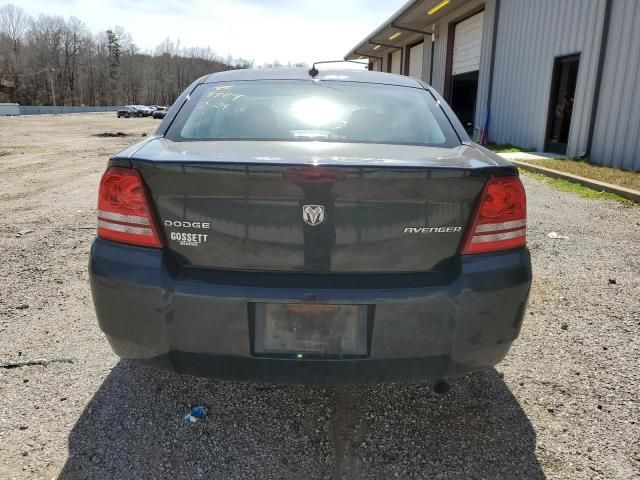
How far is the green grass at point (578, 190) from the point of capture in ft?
23.2

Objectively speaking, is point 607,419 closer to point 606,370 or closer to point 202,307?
point 606,370

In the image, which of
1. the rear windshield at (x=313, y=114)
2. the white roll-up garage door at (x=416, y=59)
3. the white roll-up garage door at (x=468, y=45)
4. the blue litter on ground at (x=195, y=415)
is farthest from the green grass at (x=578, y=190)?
the white roll-up garage door at (x=416, y=59)

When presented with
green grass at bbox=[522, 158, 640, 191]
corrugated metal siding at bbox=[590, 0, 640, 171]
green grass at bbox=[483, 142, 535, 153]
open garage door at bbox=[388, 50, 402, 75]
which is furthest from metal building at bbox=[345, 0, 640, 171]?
open garage door at bbox=[388, 50, 402, 75]

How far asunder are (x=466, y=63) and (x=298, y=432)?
18.1m

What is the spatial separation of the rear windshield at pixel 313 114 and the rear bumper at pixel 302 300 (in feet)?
2.35

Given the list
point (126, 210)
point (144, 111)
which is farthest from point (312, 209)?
point (144, 111)

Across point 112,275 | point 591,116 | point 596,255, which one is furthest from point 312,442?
point 591,116

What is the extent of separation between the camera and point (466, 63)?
17.7 m

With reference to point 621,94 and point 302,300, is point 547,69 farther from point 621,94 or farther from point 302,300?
point 302,300

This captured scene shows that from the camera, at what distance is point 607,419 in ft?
7.36

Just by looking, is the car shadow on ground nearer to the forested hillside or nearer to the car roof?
the car roof

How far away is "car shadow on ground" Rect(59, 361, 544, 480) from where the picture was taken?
1.92 meters

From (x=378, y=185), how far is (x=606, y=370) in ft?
6.18

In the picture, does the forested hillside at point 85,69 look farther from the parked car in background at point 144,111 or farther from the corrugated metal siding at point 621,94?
the corrugated metal siding at point 621,94
